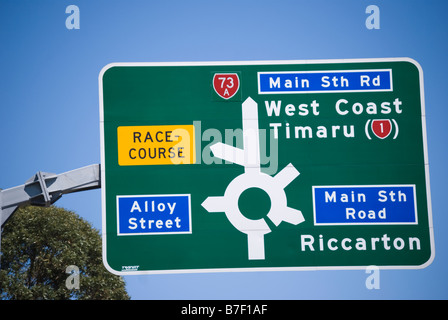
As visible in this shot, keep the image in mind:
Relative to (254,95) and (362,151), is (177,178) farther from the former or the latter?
(362,151)

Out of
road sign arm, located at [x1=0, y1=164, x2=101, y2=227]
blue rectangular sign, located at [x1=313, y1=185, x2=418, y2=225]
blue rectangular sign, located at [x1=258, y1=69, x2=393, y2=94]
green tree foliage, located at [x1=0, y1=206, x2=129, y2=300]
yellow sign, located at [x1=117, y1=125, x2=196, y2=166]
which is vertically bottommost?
green tree foliage, located at [x1=0, y1=206, x2=129, y2=300]

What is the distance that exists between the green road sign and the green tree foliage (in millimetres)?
15267

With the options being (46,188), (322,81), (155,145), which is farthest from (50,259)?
(322,81)

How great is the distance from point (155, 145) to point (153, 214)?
917 millimetres

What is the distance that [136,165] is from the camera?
34.4 ft

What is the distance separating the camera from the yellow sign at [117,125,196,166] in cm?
1050

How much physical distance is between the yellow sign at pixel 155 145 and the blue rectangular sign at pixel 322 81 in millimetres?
1208

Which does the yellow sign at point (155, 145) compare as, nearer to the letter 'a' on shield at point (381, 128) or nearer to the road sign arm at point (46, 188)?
the road sign arm at point (46, 188)

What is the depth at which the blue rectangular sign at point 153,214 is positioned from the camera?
10.3m

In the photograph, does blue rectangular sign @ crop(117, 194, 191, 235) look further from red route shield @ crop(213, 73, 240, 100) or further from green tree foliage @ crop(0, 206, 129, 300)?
green tree foliage @ crop(0, 206, 129, 300)

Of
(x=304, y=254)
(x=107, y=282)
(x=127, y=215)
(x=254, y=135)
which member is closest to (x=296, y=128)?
(x=254, y=135)

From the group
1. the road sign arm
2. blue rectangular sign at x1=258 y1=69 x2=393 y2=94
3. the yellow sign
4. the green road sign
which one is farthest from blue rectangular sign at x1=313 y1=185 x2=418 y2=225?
the road sign arm

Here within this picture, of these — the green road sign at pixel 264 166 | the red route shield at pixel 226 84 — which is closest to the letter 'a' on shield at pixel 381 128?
the green road sign at pixel 264 166

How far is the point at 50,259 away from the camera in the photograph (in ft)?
83.8
